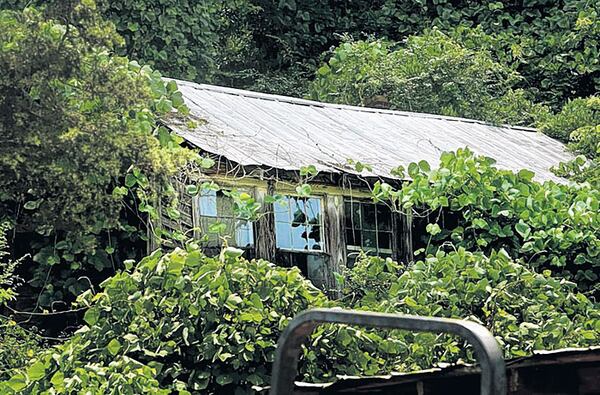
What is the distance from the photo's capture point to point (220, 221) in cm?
903

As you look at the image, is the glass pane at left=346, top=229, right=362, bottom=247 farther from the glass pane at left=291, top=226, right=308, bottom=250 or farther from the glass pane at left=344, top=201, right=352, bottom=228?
the glass pane at left=291, top=226, right=308, bottom=250

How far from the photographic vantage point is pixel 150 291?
7.13 meters

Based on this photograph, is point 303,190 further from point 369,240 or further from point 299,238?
point 369,240

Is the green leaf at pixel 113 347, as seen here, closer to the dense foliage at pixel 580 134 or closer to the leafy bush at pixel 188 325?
the leafy bush at pixel 188 325

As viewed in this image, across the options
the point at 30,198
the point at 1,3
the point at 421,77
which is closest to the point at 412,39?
the point at 421,77

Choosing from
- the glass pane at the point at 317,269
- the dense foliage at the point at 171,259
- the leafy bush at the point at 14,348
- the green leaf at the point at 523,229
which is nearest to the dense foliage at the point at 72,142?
the dense foliage at the point at 171,259

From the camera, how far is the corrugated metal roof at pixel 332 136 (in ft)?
30.1

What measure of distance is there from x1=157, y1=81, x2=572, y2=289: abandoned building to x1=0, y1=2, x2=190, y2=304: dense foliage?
487 mm

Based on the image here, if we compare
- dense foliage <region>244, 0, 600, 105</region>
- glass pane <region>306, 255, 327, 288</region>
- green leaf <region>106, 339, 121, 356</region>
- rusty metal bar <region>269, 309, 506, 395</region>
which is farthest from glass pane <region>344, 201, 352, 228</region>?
dense foliage <region>244, 0, 600, 105</region>

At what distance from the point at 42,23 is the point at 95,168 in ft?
3.80

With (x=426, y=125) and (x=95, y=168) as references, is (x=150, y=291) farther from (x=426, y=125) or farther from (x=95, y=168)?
(x=426, y=125)

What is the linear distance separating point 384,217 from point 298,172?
5.42ft

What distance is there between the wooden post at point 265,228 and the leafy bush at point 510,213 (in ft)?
3.27

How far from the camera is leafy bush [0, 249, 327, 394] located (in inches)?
268
